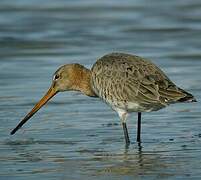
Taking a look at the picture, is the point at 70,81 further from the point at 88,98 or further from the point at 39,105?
the point at 88,98

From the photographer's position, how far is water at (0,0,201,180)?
9.58 meters

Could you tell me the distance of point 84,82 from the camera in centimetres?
1180

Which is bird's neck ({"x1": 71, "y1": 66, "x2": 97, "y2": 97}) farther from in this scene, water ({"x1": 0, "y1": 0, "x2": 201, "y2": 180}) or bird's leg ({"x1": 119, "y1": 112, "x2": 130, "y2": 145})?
bird's leg ({"x1": 119, "y1": 112, "x2": 130, "y2": 145})

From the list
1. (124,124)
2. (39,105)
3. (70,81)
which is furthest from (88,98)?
(124,124)

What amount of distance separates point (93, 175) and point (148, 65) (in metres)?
2.46

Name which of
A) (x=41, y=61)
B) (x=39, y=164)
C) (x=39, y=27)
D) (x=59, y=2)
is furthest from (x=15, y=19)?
(x=39, y=164)

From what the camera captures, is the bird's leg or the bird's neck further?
the bird's neck

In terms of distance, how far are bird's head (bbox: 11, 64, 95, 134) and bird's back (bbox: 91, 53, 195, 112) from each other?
426 mm

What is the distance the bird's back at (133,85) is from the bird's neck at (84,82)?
385mm

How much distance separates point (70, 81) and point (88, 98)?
1.46 metres

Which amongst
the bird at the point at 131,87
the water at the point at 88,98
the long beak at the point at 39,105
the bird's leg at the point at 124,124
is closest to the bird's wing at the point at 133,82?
the bird at the point at 131,87

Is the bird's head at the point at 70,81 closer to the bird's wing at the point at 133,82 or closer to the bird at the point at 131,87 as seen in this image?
the bird at the point at 131,87

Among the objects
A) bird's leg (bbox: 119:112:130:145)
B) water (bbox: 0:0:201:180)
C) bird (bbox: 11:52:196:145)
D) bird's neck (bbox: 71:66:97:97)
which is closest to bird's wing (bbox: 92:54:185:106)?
bird (bbox: 11:52:196:145)

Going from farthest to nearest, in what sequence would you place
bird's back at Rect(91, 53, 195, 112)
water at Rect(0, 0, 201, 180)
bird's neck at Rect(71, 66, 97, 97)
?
bird's neck at Rect(71, 66, 97, 97)
bird's back at Rect(91, 53, 195, 112)
water at Rect(0, 0, 201, 180)
